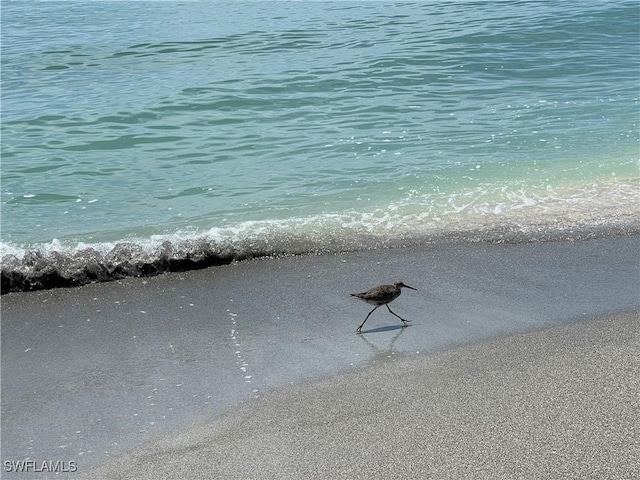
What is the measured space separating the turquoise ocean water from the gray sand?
266 cm

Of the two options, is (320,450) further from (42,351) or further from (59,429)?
(42,351)

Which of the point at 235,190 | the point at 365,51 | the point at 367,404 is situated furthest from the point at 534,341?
the point at 365,51

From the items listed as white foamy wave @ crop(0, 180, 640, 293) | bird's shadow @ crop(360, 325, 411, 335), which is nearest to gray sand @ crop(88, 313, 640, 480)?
bird's shadow @ crop(360, 325, 411, 335)

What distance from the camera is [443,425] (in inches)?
189

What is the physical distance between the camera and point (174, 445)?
477cm

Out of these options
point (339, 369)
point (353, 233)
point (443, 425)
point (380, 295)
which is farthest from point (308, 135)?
point (443, 425)

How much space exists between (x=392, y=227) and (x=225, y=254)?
1.71 m

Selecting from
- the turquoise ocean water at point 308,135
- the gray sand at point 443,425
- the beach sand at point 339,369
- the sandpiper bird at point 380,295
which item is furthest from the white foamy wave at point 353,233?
the gray sand at point 443,425

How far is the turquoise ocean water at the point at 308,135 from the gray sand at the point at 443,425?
2.66m

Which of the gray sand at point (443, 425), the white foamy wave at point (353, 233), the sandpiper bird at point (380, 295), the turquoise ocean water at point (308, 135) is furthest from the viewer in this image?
the turquoise ocean water at point (308, 135)

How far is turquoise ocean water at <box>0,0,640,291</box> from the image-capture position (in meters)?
8.39

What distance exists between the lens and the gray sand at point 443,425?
14.5 feet

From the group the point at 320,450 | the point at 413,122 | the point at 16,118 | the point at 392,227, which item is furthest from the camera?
the point at 16,118

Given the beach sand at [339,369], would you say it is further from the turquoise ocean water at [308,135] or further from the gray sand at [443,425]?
the turquoise ocean water at [308,135]
